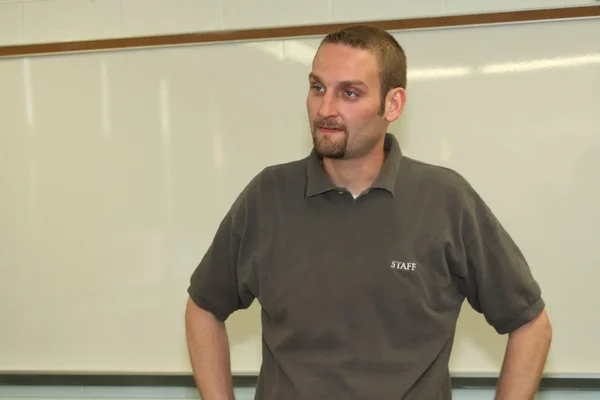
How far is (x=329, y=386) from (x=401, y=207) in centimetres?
36

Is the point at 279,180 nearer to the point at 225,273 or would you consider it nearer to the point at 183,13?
the point at 225,273

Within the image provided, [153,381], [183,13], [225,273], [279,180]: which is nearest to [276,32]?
[183,13]

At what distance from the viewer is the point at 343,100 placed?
1284 mm

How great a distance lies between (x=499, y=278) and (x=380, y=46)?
50cm

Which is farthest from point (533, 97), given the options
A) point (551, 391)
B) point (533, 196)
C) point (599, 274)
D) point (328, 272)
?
point (328, 272)

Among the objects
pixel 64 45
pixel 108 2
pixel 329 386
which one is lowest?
pixel 329 386

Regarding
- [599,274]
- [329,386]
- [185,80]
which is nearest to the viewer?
[329,386]

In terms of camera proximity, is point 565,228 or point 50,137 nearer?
point 565,228

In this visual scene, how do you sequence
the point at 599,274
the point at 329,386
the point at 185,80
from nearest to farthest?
the point at 329,386, the point at 599,274, the point at 185,80

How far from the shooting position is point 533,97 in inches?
78.5

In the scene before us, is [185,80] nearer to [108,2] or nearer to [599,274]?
[108,2]

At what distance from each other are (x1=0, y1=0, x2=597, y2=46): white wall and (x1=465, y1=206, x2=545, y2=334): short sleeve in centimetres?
96

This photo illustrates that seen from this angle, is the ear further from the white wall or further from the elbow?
the white wall

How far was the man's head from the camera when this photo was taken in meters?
1.27
